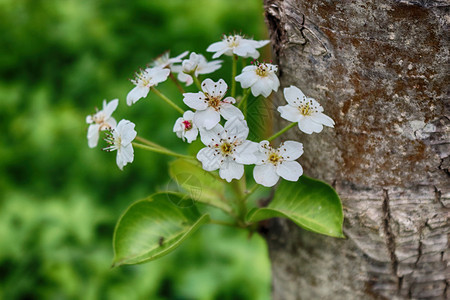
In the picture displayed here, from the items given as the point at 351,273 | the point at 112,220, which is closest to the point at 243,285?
the point at 112,220

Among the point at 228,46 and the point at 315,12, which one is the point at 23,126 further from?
the point at 315,12

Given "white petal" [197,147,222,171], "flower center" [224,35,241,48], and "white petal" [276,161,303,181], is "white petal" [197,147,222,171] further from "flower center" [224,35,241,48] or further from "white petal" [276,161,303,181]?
"flower center" [224,35,241,48]

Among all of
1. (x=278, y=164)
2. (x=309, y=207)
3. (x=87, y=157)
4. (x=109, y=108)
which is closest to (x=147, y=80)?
(x=109, y=108)

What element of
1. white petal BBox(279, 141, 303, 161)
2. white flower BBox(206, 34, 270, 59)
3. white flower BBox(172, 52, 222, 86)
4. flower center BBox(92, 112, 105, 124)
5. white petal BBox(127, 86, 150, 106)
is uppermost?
white flower BBox(206, 34, 270, 59)

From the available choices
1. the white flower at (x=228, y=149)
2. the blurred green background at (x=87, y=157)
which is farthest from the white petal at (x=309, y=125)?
the blurred green background at (x=87, y=157)

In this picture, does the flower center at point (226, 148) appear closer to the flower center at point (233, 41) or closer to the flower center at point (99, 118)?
the flower center at point (233, 41)

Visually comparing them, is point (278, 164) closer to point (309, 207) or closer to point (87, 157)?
point (309, 207)

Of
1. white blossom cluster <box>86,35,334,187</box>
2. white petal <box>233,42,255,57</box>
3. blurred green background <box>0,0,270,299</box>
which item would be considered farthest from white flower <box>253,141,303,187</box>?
blurred green background <box>0,0,270,299</box>
